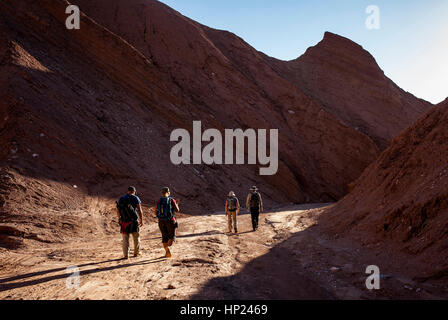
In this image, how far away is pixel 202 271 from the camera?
5543 millimetres

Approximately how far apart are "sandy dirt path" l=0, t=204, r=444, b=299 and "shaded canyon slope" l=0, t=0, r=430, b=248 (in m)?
2.77

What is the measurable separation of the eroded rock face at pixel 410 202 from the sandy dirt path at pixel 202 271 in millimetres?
689

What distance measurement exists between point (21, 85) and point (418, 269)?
15.9 metres

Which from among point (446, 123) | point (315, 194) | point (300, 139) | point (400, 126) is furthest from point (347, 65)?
point (446, 123)

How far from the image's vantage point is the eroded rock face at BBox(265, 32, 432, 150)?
35.0m

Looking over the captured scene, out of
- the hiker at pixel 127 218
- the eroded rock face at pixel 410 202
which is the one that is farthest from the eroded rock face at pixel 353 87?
the hiker at pixel 127 218

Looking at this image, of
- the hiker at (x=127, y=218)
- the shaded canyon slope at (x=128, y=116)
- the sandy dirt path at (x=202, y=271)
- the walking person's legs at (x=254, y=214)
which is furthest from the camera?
the shaded canyon slope at (x=128, y=116)

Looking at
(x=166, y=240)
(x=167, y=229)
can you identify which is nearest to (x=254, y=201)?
(x=167, y=229)

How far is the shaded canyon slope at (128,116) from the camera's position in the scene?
11258 mm

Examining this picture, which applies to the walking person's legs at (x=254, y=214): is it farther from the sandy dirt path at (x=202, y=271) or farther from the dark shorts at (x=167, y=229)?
the dark shorts at (x=167, y=229)

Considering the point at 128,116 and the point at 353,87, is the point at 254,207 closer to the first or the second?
the point at 128,116

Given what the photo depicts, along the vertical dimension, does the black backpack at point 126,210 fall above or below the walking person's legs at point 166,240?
above

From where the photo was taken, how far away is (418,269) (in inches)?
201

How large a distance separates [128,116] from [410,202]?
1606 cm
